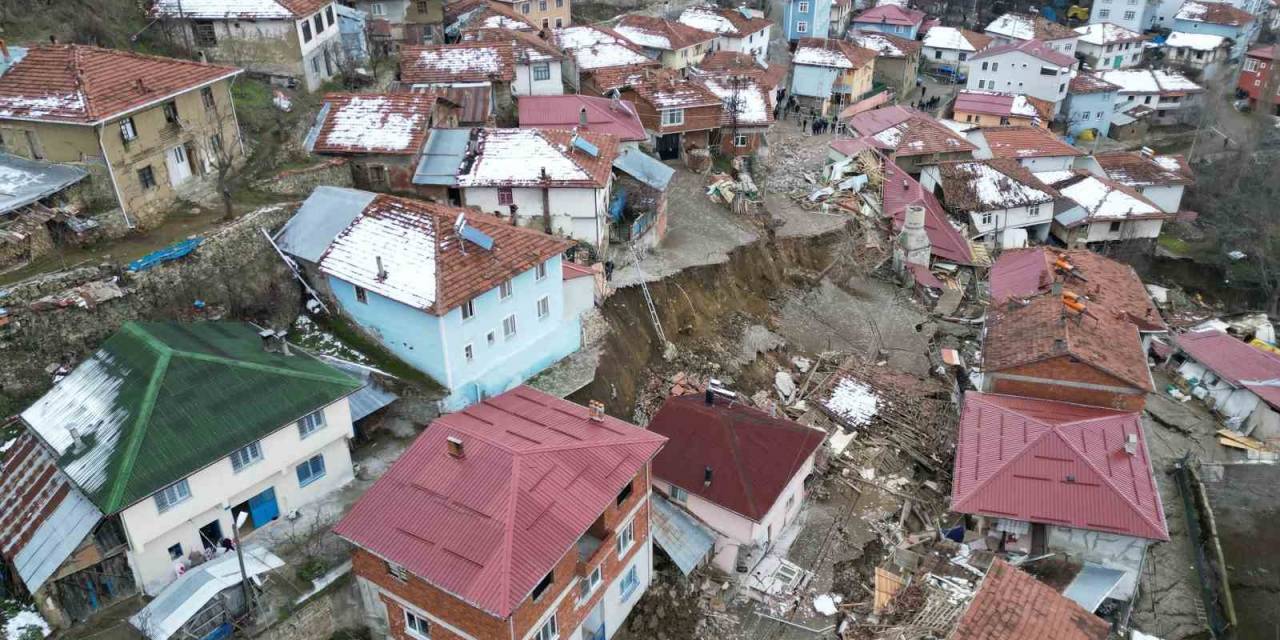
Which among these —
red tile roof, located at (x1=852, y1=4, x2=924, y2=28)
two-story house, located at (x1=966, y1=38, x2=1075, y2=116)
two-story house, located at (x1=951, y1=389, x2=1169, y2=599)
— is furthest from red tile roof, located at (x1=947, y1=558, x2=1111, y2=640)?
red tile roof, located at (x1=852, y1=4, x2=924, y2=28)

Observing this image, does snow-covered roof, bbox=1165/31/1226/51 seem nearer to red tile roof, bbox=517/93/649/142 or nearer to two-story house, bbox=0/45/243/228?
red tile roof, bbox=517/93/649/142

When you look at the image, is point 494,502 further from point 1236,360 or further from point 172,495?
point 1236,360

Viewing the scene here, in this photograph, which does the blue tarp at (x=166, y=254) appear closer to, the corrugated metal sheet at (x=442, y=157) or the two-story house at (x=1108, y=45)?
the corrugated metal sheet at (x=442, y=157)

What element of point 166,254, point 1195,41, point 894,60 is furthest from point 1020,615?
point 1195,41

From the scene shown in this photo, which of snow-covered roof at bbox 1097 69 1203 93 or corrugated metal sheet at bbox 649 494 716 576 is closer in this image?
corrugated metal sheet at bbox 649 494 716 576

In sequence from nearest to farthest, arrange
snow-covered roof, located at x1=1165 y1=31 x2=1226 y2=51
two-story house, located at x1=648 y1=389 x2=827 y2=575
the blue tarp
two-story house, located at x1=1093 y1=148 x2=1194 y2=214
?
two-story house, located at x1=648 y1=389 x2=827 y2=575 → the blue tarp → two-story house, located at x1=1093 y1=148 x2=1194 y2=214 → snow-covered roof, located at x1=1165 y1=31 x2=1226 y2=51

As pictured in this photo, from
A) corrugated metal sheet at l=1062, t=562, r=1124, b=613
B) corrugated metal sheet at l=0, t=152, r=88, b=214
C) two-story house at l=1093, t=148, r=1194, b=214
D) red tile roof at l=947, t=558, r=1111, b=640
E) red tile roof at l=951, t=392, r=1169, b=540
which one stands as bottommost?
corrugated metal sheet at l=1062, t=562, r=1124, b=613

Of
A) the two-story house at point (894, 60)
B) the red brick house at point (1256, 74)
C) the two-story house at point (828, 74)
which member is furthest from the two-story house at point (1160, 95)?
the two-story house at point (828, 74)
